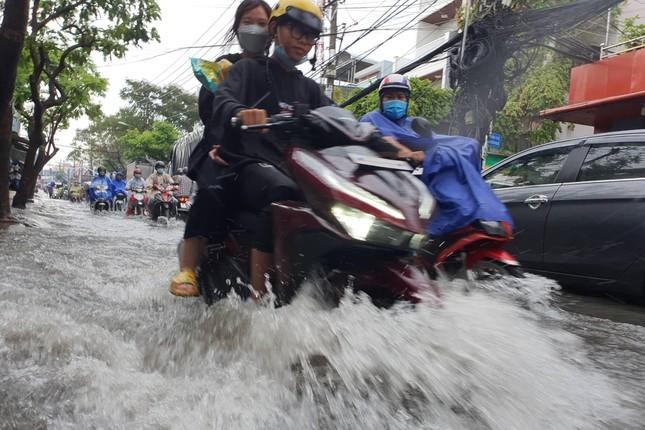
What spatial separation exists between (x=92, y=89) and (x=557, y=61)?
15456mm

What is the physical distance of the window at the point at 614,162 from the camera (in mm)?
4051

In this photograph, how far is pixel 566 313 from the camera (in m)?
3.66

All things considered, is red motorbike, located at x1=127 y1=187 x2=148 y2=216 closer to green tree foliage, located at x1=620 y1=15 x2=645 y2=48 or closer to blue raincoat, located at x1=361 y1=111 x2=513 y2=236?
blue raincoat, located at x1=361 y1=111 x2=513 y2=236

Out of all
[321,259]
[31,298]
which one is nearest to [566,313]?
[321,259]

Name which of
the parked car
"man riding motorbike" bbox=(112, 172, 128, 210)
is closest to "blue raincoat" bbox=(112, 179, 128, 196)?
"man riding motorbike" bbox=(112, 172, 128, 210)

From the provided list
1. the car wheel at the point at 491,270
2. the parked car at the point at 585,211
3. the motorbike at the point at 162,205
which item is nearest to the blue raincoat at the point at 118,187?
the motorbike at the point at 162,205

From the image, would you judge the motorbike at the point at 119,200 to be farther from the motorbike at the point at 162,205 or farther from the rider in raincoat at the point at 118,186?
the motorbike at the point at 162,205

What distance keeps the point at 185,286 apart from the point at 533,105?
18.0 m

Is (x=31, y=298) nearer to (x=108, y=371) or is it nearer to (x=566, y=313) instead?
(x=108, y=371)

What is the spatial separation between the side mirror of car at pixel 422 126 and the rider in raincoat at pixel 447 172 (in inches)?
0.4

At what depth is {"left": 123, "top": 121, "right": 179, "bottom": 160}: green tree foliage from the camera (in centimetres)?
3928

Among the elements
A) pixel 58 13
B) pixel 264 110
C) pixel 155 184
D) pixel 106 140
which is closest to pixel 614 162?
pixel 264 110

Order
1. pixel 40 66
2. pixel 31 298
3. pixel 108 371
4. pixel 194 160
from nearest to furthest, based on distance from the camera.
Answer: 1. pixel 108 371
2. pixel 31 298
3. pixel 194 160
4. pixel 40 66

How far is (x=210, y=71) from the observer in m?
3.16
